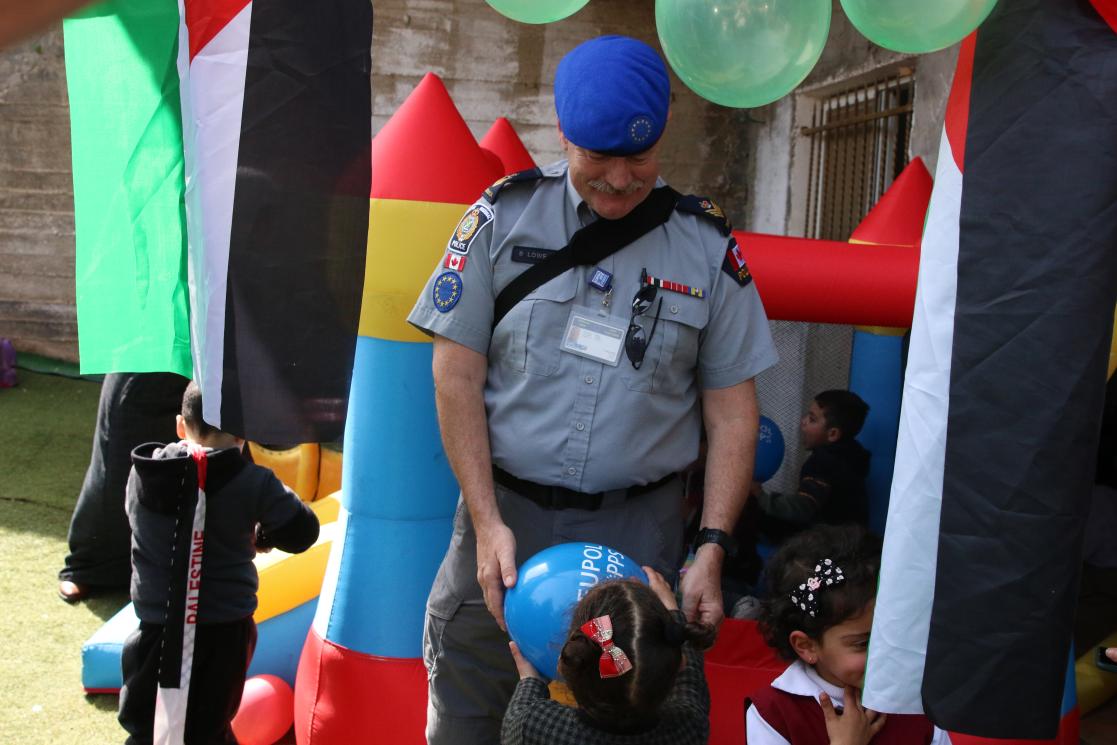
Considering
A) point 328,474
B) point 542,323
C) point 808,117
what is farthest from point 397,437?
point 808,117

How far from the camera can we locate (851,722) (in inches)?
70.2

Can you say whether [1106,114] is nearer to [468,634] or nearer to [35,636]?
[468,634]

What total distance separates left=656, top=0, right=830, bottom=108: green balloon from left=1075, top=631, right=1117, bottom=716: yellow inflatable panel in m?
2.40

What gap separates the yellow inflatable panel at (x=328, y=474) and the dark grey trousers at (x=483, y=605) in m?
2.79

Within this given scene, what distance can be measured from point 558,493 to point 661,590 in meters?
0.28

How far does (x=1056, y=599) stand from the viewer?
Answer: 5.01 ft

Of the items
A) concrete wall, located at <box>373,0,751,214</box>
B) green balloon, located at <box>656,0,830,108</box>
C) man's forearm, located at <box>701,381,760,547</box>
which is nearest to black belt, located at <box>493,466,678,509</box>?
man's forearm, located at <box>701,381,760,547</box>

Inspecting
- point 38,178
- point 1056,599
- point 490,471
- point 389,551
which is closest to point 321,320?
point 490,471

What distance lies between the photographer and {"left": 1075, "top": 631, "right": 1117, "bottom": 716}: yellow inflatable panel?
3.36 m

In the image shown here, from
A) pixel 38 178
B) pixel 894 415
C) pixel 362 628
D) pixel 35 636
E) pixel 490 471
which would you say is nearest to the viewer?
pixel 490 471

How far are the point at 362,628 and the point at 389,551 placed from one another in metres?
0.20

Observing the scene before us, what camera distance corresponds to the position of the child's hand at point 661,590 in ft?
5.64

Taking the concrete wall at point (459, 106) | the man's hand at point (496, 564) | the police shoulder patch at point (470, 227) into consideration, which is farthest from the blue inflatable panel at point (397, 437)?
the concrete wall at point (459, 106)

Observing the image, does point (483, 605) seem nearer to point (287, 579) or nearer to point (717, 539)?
point (717, 539)
